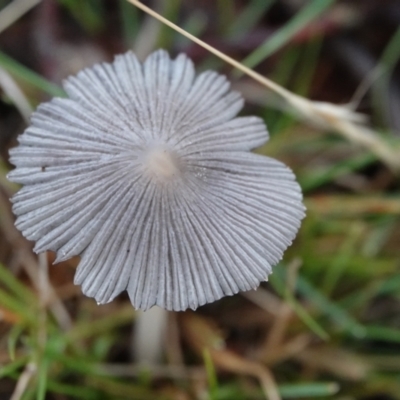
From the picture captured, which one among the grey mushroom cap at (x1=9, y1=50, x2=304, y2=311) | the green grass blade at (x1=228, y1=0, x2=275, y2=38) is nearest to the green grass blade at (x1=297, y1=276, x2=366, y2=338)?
the grey mushroom cap at (x1=9, y1=50, x2=304, y2=311)

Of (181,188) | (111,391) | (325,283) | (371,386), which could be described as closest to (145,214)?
(181,188)

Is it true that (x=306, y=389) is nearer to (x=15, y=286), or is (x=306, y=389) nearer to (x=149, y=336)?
(x=149, y=336)

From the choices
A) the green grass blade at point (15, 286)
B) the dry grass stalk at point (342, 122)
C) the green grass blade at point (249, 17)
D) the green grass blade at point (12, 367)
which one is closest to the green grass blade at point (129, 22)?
the green grass blade at point (249, 17)

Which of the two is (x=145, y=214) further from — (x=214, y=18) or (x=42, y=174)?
(x=214, y=18)

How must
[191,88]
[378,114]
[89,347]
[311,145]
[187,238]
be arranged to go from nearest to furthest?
1. [187,238]
2. [191,88]
3. [89,347]
4. [311,145]
5. [378,114]

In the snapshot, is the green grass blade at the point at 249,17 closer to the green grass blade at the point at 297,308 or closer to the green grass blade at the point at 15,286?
the green grass blade at the point at 297,308

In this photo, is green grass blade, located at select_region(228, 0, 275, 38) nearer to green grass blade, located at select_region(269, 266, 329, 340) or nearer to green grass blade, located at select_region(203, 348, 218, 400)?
green grass blade, located at select_region(269, 266, 329, 340)
